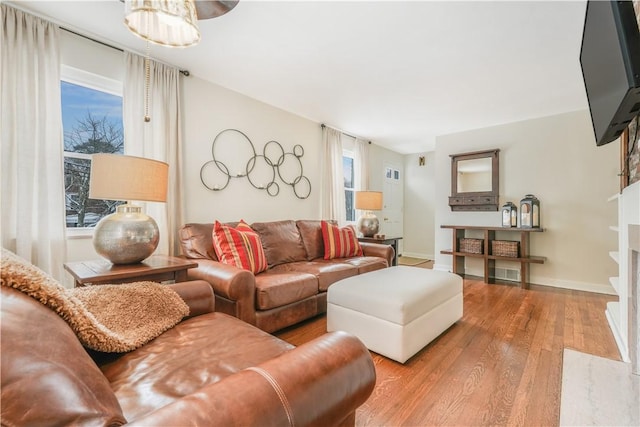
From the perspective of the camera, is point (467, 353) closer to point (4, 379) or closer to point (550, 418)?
point (550, 418)

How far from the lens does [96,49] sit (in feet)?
7.47

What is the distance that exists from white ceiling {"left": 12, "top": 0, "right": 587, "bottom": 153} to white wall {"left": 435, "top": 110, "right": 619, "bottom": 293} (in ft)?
1.17

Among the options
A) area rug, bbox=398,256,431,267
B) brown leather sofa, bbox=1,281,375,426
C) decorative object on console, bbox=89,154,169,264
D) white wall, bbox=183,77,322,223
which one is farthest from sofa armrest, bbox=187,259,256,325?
area rug, bbox=398,256,431,267

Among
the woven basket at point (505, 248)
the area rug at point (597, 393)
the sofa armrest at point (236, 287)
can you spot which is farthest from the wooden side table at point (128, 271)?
the woven basket at point (505, 248)

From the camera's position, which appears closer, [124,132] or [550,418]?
[550,418]

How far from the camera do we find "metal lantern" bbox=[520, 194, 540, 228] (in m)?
3.84

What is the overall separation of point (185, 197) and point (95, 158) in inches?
45.5

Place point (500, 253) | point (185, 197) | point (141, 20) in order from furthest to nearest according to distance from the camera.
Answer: point (500, 253) < point (185, 197) < point (141, 20)

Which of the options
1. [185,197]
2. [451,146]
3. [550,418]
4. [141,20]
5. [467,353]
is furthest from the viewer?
[451,146]

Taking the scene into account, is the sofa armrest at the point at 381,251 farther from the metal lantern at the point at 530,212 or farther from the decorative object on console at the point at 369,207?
the metal lantern at the point at 530,212

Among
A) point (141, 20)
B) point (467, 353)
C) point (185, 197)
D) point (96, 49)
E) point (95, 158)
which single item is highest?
point (96, 49)

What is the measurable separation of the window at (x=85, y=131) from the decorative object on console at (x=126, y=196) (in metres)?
0.69

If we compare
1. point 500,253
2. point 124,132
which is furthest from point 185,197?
point 500,253

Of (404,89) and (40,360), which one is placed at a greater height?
(404,89)
